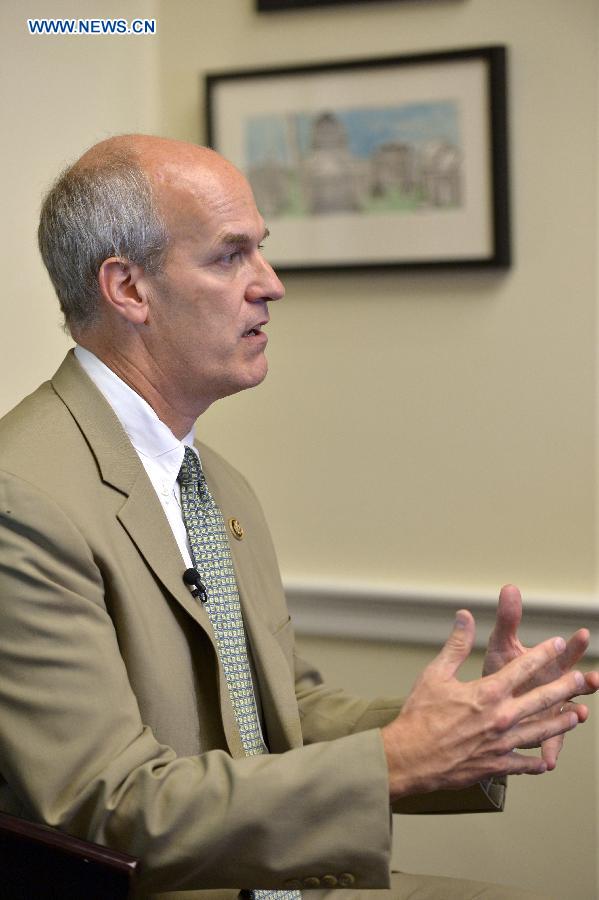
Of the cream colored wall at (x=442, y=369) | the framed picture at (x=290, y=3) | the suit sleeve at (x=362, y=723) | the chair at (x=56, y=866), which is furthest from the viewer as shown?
the framed picture at (x=290, y=3)

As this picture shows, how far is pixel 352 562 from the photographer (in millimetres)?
2953

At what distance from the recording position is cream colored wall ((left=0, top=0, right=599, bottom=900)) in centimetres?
268

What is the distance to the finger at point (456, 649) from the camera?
1.67 m

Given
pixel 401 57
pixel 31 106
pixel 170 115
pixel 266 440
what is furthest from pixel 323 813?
pixel 31 106

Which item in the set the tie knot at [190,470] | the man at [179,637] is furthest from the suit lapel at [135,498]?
the tie knot at [190,470]

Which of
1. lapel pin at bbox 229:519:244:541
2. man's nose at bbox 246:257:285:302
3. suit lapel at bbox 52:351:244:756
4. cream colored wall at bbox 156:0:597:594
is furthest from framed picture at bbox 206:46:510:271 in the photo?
suit lapel at bbox 52:351:244:756

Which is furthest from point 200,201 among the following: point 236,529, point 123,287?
point 236,529

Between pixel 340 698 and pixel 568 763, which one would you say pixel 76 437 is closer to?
pixel 340 698

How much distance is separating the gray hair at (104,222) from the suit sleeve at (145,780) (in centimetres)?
53

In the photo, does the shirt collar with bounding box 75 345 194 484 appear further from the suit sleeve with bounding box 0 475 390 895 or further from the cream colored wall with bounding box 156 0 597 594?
the cream colored wall with bounding box 156 0 597 594

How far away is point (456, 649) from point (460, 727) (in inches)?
5.4

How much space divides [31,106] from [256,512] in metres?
1.47

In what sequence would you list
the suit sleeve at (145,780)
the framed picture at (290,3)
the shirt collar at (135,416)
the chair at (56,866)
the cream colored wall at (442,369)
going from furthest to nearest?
the framed picture at (290,3)
the cream colored wall at (442,369)
the shirt collar at (135,416)
the suit sleeve at (145,780)
the chair at (56,866)

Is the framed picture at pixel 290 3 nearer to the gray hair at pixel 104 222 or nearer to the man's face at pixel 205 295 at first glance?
the man's face at pixel 205 295
